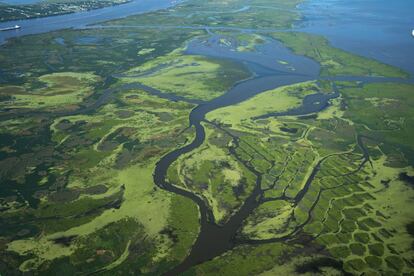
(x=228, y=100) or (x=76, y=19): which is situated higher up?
(x=76, y=19)

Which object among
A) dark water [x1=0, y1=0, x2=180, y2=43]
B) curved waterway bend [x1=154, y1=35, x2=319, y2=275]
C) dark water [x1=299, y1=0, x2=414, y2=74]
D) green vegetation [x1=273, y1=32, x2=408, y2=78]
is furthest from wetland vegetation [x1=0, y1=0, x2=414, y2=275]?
dark water [x1=0, y1=0, x2=180, y2=43]

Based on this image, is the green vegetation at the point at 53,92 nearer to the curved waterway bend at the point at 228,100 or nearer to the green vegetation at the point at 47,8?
the curved waterway bend at the point at 228,100

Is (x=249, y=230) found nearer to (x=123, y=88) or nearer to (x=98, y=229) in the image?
(x=98, y=229)

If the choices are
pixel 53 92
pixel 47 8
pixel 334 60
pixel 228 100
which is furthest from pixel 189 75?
pixel 47 8

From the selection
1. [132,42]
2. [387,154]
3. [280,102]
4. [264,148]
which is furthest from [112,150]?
[132,42]

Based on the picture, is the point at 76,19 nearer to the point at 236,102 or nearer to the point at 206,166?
the point at 236,102

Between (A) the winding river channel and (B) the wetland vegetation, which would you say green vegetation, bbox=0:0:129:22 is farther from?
(A) the winding river channel
